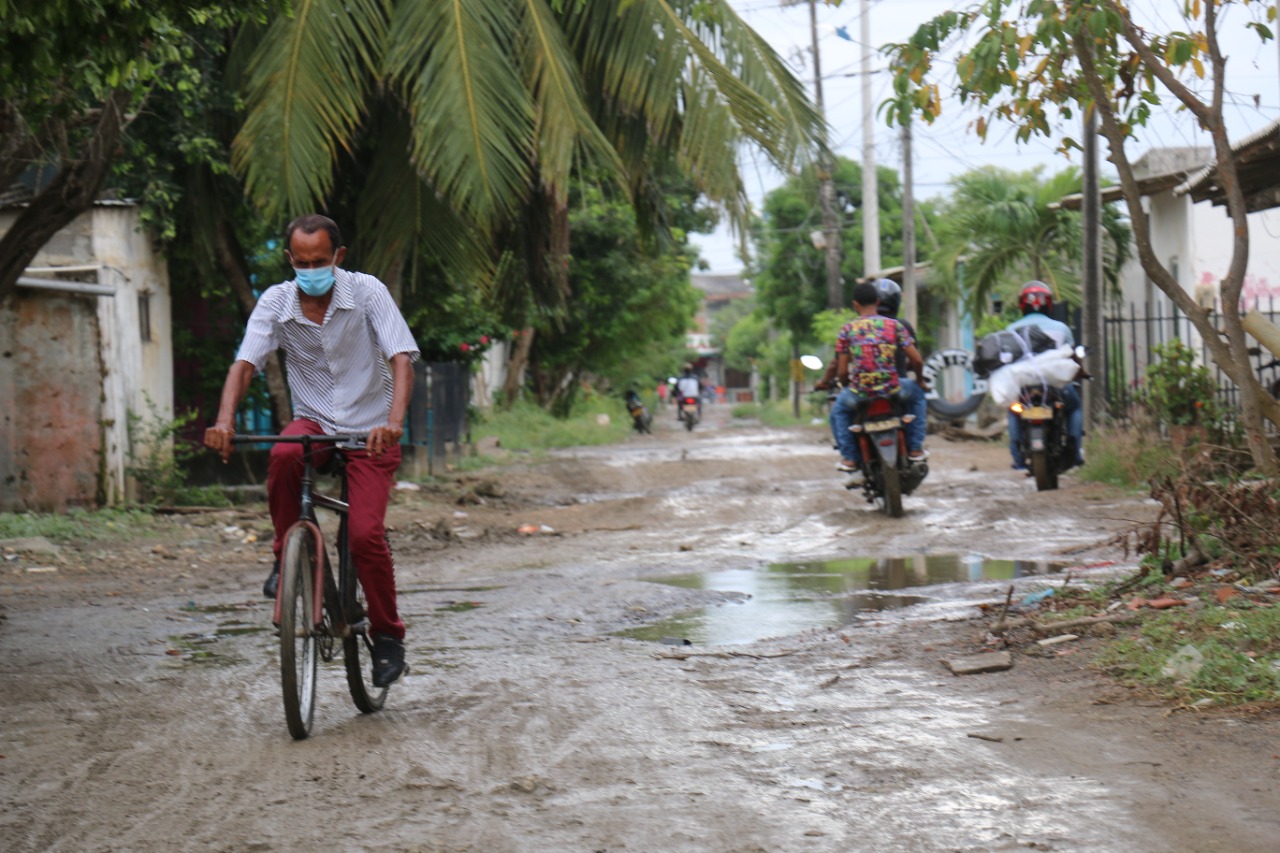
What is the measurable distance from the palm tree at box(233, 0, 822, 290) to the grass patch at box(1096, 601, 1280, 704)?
697 centimetres

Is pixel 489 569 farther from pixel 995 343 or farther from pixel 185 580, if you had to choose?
pixel 995 343

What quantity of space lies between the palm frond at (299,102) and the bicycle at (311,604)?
6.67 meters

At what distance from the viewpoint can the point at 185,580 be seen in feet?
31.1

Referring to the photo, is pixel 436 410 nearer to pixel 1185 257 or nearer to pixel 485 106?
pixel 485 106

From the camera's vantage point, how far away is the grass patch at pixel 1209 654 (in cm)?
476

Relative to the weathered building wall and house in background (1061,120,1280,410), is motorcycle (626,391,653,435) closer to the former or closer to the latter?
house in background (1061,120,1280,410)

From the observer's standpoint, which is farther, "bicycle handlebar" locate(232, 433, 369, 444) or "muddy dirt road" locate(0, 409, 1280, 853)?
"bicycle handlebar" locate(232, 433, 369, 444)

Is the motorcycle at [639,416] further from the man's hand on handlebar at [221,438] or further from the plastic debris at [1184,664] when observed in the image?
the man's hand on handlebar at [221,438]

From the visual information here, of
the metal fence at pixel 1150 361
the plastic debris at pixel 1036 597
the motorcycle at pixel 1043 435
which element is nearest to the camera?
the plastic debris at pixel 1036 597

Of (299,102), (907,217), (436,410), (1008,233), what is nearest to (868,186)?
(907,217)

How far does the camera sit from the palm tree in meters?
11.5

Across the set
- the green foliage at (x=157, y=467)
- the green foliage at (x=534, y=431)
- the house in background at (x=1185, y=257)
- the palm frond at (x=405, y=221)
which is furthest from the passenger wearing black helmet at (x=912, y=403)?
the green foliage at (x=534, y=431)

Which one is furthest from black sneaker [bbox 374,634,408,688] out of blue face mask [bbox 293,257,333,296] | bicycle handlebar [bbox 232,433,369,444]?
blue face mask [bbox 293,257,333,296]

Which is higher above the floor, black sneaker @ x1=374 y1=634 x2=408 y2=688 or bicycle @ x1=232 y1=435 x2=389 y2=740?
bicycle @ x1=232 y1=435 x2=389 y2=740
